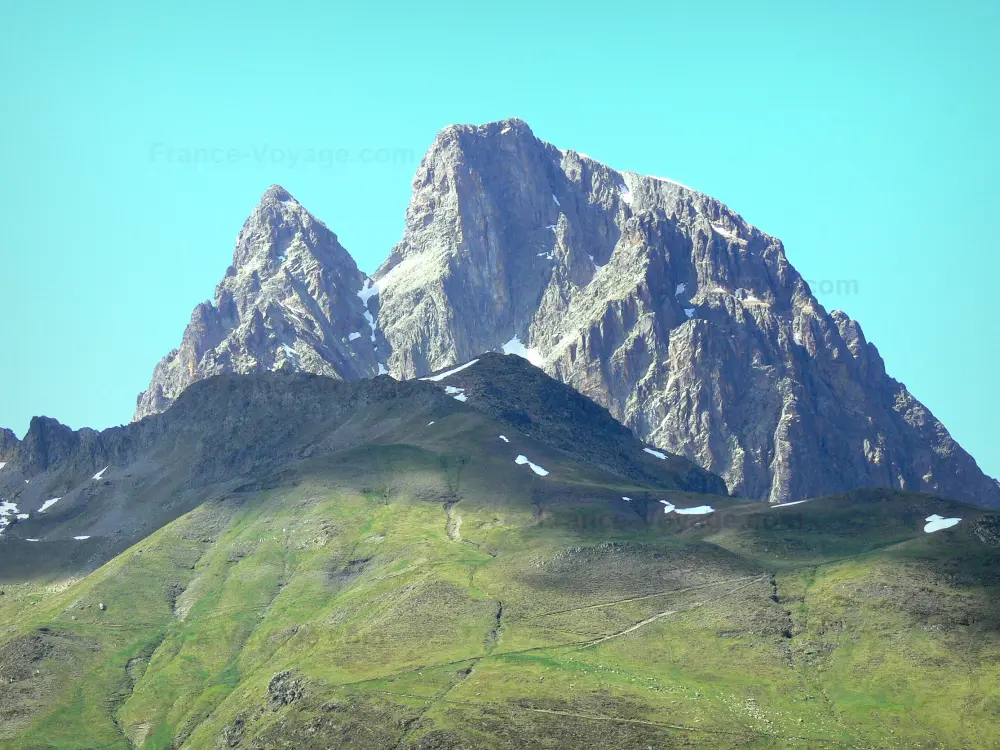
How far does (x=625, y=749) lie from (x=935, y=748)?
132 feet

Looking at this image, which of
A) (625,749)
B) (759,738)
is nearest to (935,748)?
(759,738)

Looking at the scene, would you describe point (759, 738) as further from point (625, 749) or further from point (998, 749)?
point (998, 749)

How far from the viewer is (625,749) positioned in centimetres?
19925

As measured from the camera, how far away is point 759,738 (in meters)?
200

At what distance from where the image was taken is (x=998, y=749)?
19425 cm

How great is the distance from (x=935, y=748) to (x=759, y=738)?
22.6m

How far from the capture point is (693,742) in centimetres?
19962

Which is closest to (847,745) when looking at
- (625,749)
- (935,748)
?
(935,748)

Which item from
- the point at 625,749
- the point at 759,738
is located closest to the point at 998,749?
the point at 759,738

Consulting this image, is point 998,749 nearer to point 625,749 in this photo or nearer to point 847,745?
point 847,745

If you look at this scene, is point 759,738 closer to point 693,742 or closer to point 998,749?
point 693,742

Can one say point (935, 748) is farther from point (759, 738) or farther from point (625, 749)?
point (625, 749)

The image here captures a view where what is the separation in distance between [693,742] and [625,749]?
909 centimetres

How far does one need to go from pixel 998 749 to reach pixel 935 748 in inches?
308
